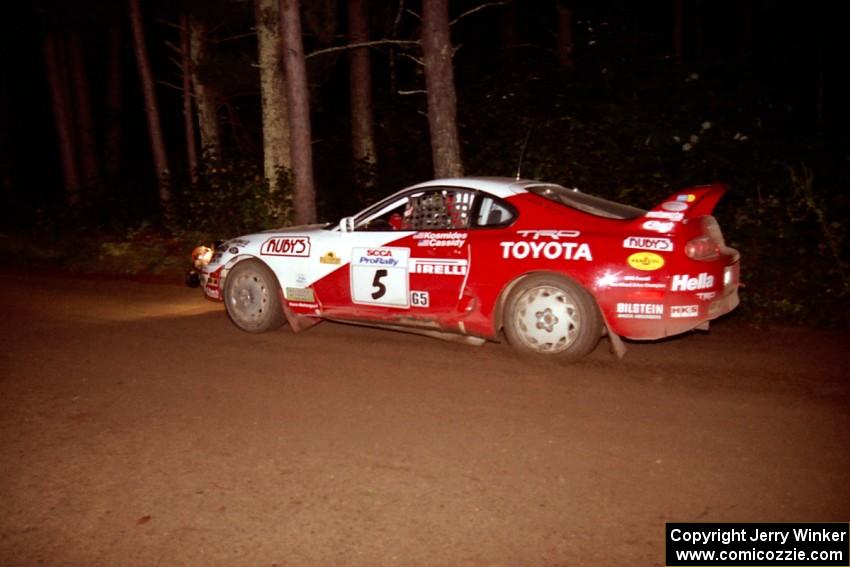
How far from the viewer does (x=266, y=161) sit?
1418 centimetres

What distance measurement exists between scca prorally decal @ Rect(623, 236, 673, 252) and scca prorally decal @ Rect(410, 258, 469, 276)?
143 centimetres

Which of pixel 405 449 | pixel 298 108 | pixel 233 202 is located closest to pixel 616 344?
pixel 405 449

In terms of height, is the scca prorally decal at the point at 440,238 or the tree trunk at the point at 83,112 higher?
the tree trunk at the point at 83,112

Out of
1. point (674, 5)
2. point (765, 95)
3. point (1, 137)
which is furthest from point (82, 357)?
A: point (1, 137)

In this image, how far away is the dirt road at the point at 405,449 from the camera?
3680mm

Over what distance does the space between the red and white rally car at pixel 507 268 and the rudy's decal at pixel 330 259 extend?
1 cm

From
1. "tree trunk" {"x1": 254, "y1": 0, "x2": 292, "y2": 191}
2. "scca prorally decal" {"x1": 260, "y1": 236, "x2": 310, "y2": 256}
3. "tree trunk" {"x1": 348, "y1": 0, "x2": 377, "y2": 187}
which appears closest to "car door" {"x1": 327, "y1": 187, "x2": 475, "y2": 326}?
"scca prorally decal" {"x1": 260, "y1": 236, "x2": 310, "y2": 256}

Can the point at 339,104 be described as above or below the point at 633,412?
above

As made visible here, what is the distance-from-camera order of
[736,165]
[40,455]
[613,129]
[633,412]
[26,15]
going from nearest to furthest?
[40,455]
[633,412]
[736,165]
[613,129]
[26,15]

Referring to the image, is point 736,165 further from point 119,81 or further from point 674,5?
point 119,81

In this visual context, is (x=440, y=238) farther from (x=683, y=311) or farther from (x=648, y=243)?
(x=683, y=311)

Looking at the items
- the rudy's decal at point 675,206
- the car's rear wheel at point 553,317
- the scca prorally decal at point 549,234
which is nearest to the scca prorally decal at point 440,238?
the scca prorally decal at point 549,234

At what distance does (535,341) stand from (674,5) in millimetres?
19530

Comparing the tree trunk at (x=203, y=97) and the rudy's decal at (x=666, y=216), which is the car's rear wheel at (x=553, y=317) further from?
the tree trunk at (x=203, y=97)
